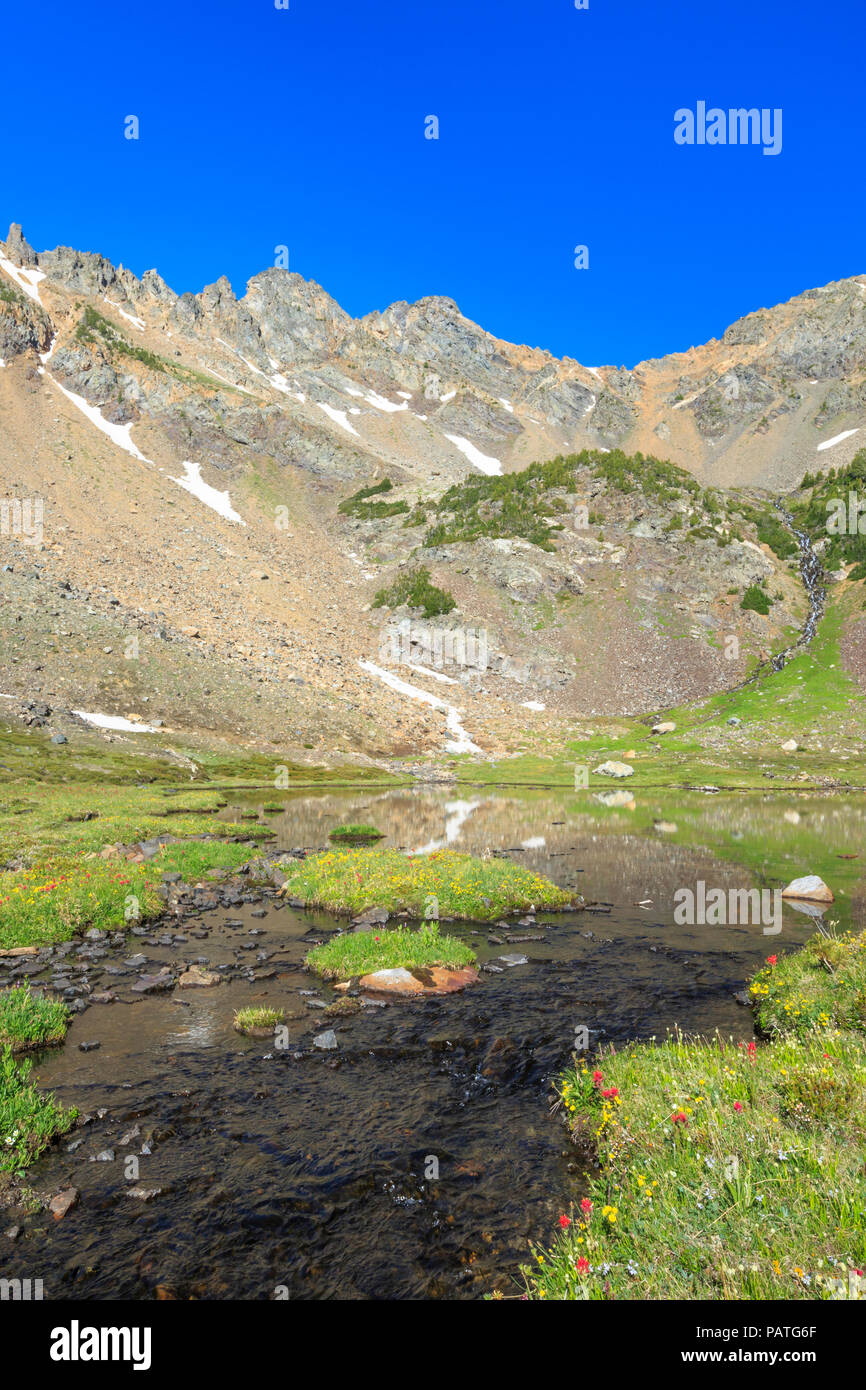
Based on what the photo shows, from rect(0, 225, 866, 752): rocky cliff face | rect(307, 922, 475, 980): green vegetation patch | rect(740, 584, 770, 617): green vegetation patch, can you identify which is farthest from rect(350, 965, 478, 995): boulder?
rect(740, 584, 770, 617): green vegetation patch

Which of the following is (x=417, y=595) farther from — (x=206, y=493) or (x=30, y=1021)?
(x=30, y=1021)

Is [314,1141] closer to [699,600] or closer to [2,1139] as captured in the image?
[2,1139]

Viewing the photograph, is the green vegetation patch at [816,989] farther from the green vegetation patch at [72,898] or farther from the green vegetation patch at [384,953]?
the green vegetation patch at [72,898]

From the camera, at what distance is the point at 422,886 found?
24422mm

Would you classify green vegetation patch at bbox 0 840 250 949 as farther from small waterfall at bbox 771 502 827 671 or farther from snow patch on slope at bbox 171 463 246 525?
snow patch on slope at bbox 171 463 246 525

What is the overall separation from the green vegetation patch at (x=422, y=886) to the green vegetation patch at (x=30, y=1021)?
1089cm

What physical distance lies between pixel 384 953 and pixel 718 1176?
12239 mm

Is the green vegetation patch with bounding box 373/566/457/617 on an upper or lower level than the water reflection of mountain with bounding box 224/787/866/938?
upper

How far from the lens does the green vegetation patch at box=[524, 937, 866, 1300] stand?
5562 mm

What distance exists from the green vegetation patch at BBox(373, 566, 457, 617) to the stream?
88247 millimetres

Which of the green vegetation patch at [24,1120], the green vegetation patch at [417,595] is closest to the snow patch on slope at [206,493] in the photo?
the green vegetation patch at [417,595]

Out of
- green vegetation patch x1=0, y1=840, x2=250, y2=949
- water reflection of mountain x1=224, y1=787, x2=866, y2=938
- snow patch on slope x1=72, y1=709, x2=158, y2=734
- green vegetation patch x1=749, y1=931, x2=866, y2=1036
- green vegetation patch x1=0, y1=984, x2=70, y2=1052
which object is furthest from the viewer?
snow patch on slope x1=72, y1=709, x2=158, y2=734

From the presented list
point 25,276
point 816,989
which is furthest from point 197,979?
point 25,276
